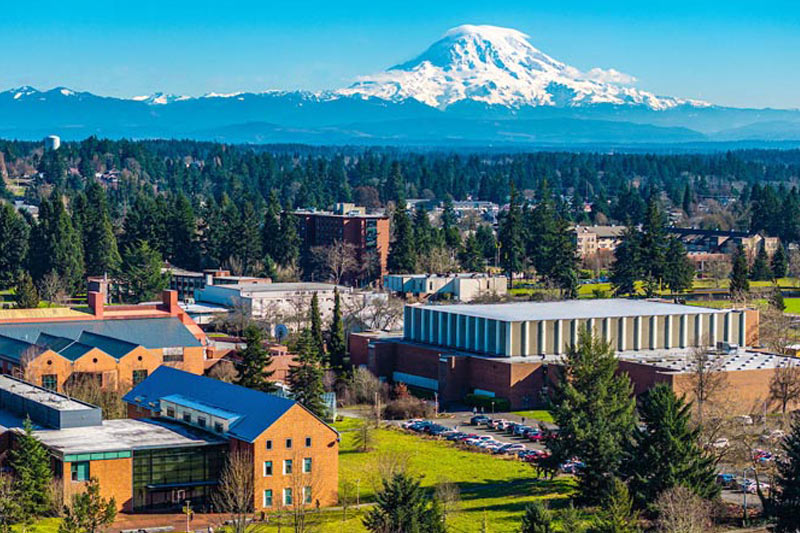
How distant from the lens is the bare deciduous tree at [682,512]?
41750mm

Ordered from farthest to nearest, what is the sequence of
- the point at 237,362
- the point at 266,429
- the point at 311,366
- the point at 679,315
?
1. the point at 679,315
2. the point at 237,362
3. the point at 311,366
4. the point at 266,429

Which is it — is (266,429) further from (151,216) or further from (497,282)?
(151,216)

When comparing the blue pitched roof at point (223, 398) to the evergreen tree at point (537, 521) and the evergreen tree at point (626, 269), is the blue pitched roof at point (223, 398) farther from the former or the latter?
the evergreen tree at point (626, 269)

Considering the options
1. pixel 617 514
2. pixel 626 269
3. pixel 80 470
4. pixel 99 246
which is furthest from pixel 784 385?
pixel 99 246

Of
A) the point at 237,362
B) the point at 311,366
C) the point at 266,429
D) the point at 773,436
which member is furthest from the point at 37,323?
the point at 773,436

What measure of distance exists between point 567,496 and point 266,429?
33.5 feet

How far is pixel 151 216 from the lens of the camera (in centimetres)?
11725

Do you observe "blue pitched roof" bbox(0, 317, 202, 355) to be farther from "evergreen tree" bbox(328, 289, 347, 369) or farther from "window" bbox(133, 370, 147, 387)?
"evergreen tree" bbox(328, 289, 347, 369)

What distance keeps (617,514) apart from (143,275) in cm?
6418

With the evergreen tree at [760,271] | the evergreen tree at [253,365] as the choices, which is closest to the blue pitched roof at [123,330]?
the evergreen tree at [253,365]

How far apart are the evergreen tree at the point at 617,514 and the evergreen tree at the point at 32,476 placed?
626 inches

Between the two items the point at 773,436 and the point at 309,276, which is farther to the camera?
the point at 309,276

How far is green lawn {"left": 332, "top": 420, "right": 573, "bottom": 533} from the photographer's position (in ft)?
155

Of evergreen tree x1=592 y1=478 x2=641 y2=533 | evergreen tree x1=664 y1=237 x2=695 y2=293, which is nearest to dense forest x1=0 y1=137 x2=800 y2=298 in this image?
evergreen tree x1=664 y1=237 x2=695 y2=293
